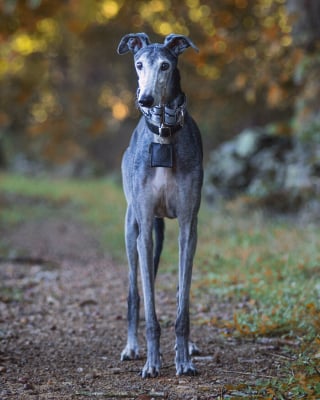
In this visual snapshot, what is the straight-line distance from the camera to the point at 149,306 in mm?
4605

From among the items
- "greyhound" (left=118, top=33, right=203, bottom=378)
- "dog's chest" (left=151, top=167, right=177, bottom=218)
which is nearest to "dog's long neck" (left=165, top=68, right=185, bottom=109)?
"greyhound" (left=118, top=33, right=203, bottom=378)

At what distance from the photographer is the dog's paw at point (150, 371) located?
441 centimetres

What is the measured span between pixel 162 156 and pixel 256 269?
3.78 metres

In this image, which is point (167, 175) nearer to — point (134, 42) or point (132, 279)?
point (134, 42)

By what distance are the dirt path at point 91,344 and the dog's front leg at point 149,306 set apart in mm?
99

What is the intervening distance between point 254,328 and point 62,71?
67.6ft

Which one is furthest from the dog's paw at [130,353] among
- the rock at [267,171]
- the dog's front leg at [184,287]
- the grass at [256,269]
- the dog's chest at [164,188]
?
the rock at [267,171]

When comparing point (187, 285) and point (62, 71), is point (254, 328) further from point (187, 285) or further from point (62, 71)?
point (62, 71)

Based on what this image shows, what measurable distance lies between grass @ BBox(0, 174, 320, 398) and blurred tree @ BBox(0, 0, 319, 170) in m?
A: 2.52

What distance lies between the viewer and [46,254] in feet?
33.0

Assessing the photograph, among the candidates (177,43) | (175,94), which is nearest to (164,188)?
(175,94)

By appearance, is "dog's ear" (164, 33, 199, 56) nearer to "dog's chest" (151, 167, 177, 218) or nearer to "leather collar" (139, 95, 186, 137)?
"leather collar" (139, 95, 186, 137)

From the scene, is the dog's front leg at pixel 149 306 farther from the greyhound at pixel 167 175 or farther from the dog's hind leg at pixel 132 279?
the dog's hind leg at pixel 132 279

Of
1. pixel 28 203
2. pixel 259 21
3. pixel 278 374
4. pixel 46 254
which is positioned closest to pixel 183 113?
pixel 278 374
